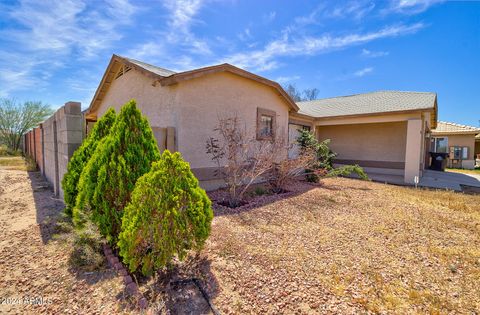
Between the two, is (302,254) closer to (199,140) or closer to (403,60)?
(199,140)

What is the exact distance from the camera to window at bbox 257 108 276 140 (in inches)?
346

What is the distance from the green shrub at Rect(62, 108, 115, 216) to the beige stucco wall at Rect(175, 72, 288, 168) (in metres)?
2.34

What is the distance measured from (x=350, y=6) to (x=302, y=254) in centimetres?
858

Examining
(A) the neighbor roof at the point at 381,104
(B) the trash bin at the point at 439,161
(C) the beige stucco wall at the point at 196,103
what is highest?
(A) the neighbor roof at the point at 381,104

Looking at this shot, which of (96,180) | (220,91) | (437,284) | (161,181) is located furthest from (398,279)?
(220,91)

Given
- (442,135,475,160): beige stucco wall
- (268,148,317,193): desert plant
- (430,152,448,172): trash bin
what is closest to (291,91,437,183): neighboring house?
(430,152,448,172): trash bin

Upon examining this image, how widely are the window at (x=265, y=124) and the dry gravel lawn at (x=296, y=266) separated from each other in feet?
13.7

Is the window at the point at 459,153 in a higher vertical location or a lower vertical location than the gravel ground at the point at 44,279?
higher

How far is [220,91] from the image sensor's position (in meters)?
7.38

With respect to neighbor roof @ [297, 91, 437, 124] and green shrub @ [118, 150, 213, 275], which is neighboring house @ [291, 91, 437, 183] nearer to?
neighbor roof @ [297, 91, 437, 124]

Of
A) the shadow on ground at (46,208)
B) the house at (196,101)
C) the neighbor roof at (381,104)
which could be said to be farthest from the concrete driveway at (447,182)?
the shadow on ground at (46,208)

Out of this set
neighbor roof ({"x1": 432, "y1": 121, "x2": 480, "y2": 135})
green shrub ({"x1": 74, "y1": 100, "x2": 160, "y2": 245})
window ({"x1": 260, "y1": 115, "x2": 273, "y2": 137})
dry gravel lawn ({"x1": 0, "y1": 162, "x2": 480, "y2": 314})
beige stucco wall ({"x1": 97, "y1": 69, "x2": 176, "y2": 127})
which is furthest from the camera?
neighbor roof ({"x1": 432, "y1": 121, "x2": 480, "y2": 135})

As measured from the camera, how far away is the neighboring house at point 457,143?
19.5m

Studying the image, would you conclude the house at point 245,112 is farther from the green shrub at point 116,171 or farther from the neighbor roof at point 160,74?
the green shrub at point 116,171
